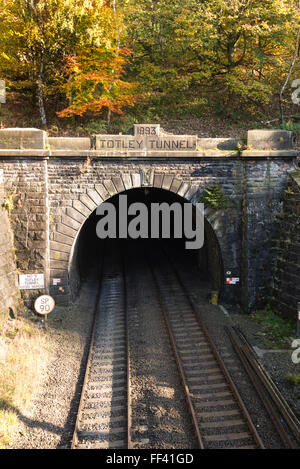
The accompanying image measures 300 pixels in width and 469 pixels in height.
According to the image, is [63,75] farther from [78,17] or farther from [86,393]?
[86,393]

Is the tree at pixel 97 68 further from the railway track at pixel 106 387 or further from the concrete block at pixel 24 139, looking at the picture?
the railway track at pixel 106 387

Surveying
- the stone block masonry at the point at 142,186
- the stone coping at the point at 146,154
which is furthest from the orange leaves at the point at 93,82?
the stone block masonry at the point at 142,186

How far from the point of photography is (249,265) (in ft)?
47.8

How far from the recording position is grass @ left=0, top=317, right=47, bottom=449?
7.94m

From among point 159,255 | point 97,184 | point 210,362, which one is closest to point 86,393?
point 210,362

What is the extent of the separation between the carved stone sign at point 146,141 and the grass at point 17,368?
7.35 m

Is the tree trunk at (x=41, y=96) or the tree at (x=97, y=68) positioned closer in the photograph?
the tree at (x=97, y=68)

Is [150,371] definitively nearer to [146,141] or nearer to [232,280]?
[232,280]

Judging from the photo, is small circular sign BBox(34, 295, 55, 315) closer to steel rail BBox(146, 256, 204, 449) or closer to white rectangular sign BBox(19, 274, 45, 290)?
white rectangular sign BBox(19, 274, 45, 290)

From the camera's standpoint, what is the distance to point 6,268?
13016 mm

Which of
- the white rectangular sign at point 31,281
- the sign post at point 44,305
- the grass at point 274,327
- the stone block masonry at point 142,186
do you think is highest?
the stone block masonry at point 142,186

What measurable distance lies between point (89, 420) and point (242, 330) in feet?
21.8

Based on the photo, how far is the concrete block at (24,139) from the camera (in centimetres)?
1345

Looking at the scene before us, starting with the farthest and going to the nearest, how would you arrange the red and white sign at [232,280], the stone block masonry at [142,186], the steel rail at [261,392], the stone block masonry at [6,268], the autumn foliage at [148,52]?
the autumn foliage at [148,52] < the red and white sign at [232,280] < the stone block masonry at [142,186] < the stone block masonry at [6,268] < the steel rail at [261,392]
